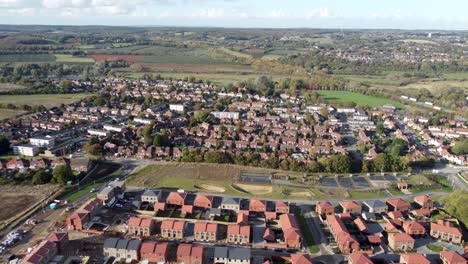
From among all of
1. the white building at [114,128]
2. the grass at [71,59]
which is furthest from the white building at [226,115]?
the grass at [71,59]

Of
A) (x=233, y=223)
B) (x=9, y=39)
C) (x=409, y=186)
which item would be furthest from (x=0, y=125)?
(x=9, y=39)

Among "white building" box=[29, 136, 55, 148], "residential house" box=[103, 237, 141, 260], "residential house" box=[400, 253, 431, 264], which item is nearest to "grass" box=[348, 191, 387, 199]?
"residential house" box=[400, 253, 431, 264]

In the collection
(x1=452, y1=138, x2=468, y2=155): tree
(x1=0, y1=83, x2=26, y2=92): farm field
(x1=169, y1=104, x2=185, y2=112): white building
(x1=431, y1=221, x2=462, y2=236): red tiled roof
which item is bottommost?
(x1=431, y1=221, x2=462, y2=236): red tiled roof

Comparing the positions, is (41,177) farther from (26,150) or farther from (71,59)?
(71,59)

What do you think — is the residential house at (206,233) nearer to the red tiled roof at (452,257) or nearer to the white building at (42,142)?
the red tiled roof at (452,257)

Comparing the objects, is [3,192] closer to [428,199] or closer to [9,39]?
[428,199]

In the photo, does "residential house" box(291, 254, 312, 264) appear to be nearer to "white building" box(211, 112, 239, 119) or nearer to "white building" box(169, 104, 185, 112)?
"white building" box(211, 112, 239, 119)
